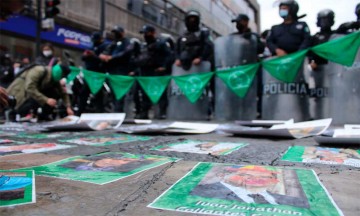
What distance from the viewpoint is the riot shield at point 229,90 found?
4.60 meters

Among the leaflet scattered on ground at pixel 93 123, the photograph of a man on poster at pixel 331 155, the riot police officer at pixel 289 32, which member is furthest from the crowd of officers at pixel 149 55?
the photograph of a man on poster at pixel 331 155

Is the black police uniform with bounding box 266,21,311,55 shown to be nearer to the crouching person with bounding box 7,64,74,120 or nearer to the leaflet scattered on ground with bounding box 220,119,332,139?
the leaflet scattered on ground with bounding box 220,119,332,139

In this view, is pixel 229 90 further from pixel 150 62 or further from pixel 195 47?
pixel 150 62

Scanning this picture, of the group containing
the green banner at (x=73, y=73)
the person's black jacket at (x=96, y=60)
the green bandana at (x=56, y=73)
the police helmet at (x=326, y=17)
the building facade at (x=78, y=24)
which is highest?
the building facade at (x=78, y=24)

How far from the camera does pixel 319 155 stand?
1487 millimetres

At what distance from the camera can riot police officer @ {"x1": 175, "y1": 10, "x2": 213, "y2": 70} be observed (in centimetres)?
489

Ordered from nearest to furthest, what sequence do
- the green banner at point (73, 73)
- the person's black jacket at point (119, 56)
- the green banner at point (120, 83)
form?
the green banner at point (120, 83)
the person's black jacket at point (119, 56)
the green banner at point (73, 73)

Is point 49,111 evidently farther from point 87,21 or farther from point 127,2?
point 87,21

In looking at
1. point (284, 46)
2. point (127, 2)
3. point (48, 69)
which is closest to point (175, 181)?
point (284, 46)

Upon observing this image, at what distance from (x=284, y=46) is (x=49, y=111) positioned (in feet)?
11.0

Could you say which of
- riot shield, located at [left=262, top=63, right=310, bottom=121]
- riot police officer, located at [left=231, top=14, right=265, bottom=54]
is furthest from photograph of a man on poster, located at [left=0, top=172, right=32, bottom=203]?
riot police officer, located at [left=231, top=14, right=265, bottom=54]

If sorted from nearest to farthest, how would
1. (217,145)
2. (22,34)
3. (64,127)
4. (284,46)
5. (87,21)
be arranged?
(217,145) → (64,127) → (284,46) → (22,34) → (87,21)

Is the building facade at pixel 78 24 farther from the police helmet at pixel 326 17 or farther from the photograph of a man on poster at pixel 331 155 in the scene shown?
the photograph of a man on poster at pixel 331 155

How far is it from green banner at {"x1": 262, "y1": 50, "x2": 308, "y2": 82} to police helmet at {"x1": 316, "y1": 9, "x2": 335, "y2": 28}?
86cm
